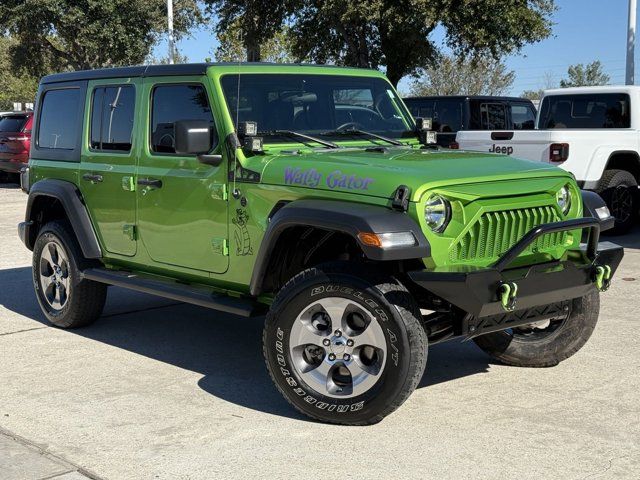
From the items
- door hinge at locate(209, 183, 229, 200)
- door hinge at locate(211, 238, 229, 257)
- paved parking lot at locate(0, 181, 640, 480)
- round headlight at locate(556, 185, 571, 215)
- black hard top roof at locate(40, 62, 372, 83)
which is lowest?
paved parking lot at locate(0, 181, 640, 480)

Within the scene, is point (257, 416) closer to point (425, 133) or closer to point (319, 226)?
point (319, 226)

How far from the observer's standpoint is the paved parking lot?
13.7 ft

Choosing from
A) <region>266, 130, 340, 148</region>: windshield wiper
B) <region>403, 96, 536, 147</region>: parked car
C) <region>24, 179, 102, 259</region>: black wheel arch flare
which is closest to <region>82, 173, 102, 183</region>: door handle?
<region>24, 179, 102, 259</region>: black wheel arch flare

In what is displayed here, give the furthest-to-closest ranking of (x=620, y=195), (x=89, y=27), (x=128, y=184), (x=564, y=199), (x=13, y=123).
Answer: (x=89, y=27), (x=13, y=123), (x=620, y=195), (x=128, y=184), (x=564, y=199)

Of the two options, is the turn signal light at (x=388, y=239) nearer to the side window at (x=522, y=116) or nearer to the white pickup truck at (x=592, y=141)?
the white pickup truck at (x=592, y=141)

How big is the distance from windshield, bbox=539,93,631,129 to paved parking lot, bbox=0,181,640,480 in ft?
18.8

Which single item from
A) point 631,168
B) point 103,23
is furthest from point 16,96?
point 631,168

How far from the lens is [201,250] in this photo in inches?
219

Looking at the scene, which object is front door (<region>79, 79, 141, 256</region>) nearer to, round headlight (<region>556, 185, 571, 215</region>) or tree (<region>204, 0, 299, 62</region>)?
round headlight (<region>556, 185, 571, 215</region>)

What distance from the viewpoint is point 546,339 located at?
5676 mm

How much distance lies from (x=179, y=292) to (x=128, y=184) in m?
0.93

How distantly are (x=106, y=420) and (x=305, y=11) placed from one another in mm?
22167

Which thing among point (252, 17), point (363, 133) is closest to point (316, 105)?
point (363, 133)

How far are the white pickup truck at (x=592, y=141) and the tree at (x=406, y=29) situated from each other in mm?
10482
